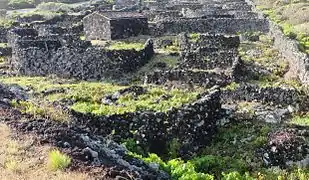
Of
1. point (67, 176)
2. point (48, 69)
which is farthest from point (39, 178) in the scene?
point (48, 69)

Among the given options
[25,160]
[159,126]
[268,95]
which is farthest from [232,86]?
[25,160]

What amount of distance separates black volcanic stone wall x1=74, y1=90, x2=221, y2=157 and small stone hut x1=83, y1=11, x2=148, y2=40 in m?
28.3

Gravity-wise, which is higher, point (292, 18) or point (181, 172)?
point (181, 172)

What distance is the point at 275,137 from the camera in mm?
18391

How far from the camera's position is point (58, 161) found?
35.2 ft

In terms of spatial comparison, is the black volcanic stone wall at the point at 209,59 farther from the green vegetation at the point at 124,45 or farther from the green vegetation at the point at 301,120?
the green vegetation at the point at 301,120

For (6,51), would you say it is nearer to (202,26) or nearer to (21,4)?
(202,26)

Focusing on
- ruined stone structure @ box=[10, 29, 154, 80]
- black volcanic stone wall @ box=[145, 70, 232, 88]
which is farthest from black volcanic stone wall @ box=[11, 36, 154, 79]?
black volcanic stone wall @ box=[145, 70, 232, 88]

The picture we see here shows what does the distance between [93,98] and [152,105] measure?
634 cm

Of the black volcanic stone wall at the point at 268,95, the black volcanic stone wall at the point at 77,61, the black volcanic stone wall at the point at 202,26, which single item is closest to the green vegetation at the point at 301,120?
the black volcanic stone wall at the point at 268,95

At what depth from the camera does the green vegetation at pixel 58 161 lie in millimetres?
10695

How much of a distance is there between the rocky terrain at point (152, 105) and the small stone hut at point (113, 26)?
0.09m

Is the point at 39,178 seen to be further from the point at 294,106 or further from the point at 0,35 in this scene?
the point at 0,35

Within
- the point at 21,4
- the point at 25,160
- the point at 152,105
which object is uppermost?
the point at 25,160
